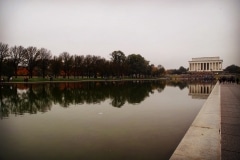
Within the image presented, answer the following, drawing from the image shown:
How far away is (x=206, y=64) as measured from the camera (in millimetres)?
147875

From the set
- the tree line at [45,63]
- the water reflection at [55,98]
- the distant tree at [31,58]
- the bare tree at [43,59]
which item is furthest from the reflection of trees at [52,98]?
the bare tree at [43,59]

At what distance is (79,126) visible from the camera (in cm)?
1059

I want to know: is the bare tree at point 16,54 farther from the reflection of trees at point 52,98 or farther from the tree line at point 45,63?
the reflection of trees at point 52,98

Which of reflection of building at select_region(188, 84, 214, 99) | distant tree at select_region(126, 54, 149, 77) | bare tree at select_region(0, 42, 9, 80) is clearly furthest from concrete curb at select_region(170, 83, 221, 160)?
distant tree at select_region(126, 54, 149, 77)

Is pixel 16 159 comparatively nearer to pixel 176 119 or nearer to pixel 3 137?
pixel 3 137

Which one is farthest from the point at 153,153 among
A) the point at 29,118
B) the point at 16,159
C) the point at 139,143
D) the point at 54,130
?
the point at 29,118

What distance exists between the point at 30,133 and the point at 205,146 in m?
7.14

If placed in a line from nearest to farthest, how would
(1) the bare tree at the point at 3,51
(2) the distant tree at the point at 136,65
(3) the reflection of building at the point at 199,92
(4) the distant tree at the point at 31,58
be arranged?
(3) the reflection of building at the point at 199,92, (1) the bare tree at the point at 3,51, (4) the distant tree at the point at 31,58, (2) the distant tree at the point at 136,65

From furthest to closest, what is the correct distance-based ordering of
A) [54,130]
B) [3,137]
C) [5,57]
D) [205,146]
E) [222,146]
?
[5,57] < [54,130] < [3,137] < [205,146] < [222,146]

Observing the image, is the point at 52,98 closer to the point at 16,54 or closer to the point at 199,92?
the point at 199,92

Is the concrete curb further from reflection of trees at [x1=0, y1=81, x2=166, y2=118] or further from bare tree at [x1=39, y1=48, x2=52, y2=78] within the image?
bare tree at [x1=39, y1=48, x2=52, y2=78]

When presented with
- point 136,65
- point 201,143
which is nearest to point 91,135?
point 201,143

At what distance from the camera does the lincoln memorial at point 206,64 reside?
143900 mm

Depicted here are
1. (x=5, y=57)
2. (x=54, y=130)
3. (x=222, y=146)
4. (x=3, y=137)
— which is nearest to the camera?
(x=222, y=146)
